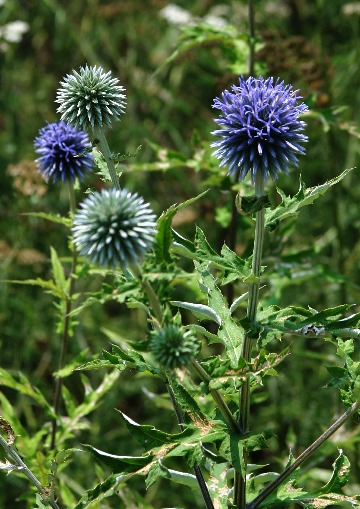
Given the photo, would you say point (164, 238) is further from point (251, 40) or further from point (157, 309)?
point (251, 40)

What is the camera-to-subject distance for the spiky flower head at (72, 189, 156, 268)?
1453 mm

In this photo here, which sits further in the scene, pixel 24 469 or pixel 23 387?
pixel 23 387

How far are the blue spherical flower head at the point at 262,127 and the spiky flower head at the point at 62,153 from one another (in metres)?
0.85

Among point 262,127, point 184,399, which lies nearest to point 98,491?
point 184,399

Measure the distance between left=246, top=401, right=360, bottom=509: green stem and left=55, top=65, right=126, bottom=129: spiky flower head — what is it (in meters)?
1.00

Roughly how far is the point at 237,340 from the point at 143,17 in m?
4.06

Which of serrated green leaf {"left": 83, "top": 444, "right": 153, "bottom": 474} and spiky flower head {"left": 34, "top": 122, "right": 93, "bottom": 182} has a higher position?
spiky flower head {"left": 34, "top": 122, "right": 93, "bottom": 182}

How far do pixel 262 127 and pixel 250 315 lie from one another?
47 cm

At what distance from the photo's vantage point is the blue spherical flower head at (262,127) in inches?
65.0

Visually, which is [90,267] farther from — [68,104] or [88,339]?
[88,339]

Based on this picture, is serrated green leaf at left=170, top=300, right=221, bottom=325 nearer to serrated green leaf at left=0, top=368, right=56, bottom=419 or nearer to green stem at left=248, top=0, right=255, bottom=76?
serrated green leaf at left=0, top=368, right=56, bottom=419

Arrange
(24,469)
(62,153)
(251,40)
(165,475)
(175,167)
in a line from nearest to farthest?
1. (165,475)
2. (24,469)
3. (62,153)
4. (251,40)
5. (175,167)

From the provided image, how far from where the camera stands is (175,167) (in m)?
3.33

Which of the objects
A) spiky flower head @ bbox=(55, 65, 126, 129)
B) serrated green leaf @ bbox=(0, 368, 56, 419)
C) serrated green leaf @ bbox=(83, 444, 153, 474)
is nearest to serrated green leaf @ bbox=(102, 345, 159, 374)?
serrated green leaf @ bbox=(83, 444, 153, 474)
